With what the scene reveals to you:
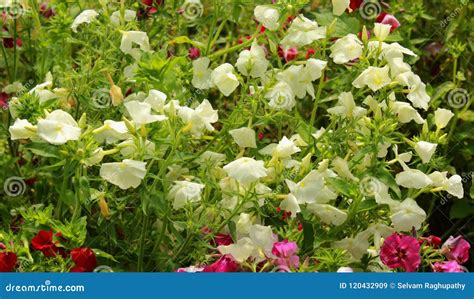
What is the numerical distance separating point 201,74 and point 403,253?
2.30 ft

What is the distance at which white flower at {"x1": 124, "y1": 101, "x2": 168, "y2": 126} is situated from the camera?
2.25m

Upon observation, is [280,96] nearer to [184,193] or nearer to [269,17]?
[269,17]

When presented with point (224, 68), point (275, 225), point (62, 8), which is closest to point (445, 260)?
point (275, 225)

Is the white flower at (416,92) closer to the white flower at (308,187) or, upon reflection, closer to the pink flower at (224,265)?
the white flower at (308,187)

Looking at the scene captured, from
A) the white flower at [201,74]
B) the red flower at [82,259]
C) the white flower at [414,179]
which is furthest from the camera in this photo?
the white flower at [201,74]

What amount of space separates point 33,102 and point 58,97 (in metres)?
0.22

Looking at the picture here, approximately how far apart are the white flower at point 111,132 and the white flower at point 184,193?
0.16 meters

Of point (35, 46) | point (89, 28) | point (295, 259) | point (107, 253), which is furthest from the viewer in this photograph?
point (35, 46)

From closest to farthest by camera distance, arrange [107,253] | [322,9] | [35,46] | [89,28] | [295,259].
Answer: [295,259] < [107,253] < [89,28] < [35,46] < [322,9]

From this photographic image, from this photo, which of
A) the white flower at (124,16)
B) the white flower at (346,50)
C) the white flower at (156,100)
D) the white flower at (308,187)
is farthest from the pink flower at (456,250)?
the white flower at (124,16)

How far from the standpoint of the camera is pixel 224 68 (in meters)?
2.55

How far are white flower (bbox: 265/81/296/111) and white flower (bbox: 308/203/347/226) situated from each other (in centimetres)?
25

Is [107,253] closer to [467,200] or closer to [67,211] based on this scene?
[67,211]

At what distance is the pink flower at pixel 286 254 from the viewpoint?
227cm
